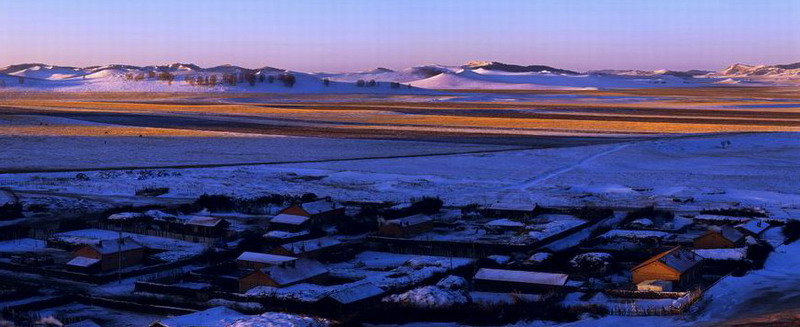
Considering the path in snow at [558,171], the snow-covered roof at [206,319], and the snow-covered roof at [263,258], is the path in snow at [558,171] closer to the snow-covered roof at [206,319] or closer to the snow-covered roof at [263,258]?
the snow-covered roof at [263,258]

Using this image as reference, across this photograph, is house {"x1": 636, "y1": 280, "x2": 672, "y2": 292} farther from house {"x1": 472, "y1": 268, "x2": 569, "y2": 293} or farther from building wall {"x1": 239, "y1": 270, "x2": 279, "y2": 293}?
building wall {"x1": 239, "y1": 270, "x2": 279, "y2": 293}

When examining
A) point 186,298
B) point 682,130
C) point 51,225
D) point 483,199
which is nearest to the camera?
point 186,298

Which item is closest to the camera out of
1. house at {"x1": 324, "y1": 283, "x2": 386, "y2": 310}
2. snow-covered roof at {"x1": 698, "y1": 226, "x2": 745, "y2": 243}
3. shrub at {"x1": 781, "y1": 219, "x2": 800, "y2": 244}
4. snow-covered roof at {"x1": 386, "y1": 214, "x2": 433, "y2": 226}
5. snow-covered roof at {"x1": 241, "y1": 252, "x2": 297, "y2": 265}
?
house at {"x1": 324, "y1": 283, "x2": 386, "y2": 310}

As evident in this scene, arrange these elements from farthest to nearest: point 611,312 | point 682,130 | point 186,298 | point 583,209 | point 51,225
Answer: point 682,130
point 583,209
point 51,225
point 186,298
point 611,312

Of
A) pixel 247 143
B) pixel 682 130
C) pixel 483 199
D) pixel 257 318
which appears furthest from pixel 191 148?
pixel 257 318

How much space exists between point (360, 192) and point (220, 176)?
21.2 ft

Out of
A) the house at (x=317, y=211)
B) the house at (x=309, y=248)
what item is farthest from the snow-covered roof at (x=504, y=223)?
the house at (x=309, y=248)

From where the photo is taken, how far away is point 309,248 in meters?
23.4

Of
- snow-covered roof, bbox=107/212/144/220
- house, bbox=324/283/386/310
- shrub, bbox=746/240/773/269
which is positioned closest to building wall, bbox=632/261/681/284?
shrub, bbox=746/240/773/269

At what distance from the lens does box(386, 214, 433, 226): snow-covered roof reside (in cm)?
2609

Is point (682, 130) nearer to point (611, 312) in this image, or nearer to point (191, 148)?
point (191, 148)

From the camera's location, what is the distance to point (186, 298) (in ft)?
62.5

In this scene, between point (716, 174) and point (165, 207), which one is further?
point (716, 174)

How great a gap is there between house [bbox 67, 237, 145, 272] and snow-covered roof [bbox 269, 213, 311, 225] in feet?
16.3
